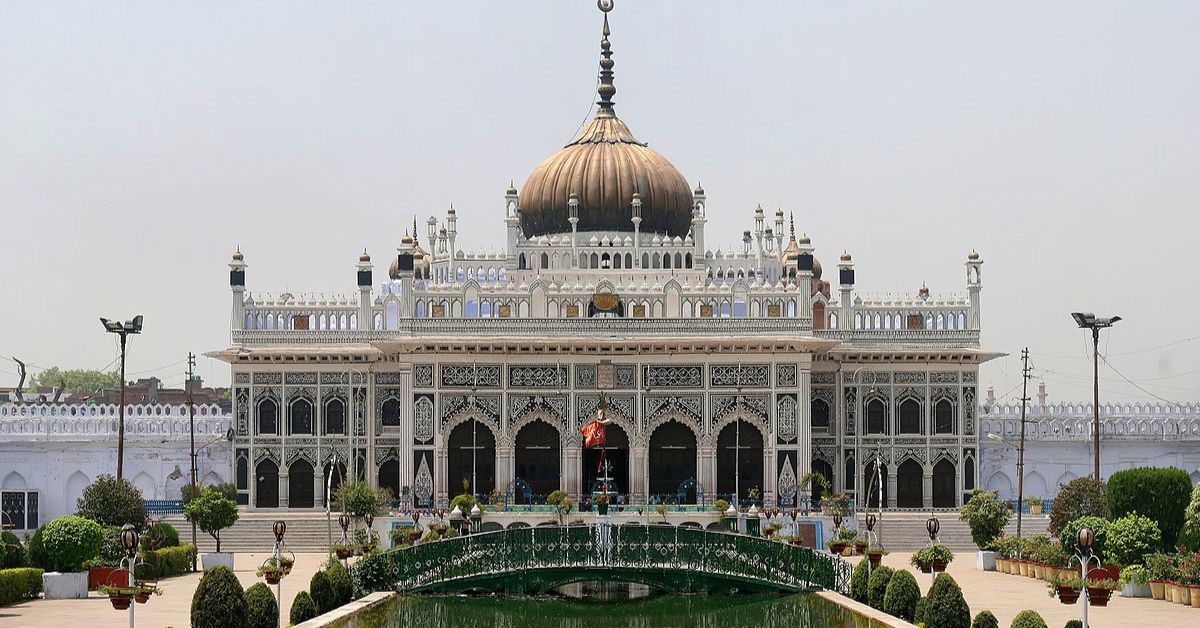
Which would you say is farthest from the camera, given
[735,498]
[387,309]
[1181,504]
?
[387,309]

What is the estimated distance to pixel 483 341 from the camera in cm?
4728

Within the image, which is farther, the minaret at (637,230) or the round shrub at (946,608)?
the minaret at (637,230)

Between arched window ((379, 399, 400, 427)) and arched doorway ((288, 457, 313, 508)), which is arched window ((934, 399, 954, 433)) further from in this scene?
arched doorway ((288, 457, 313, 508))

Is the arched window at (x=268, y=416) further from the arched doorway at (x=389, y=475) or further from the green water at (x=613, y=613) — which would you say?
the green water at (x=613, y=613)

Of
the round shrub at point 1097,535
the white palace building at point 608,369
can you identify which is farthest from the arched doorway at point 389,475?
the round shrub at point 1097,535

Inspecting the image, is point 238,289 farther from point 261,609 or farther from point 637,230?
point 261,609

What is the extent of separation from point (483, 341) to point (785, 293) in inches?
280

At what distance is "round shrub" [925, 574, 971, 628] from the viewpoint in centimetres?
2523

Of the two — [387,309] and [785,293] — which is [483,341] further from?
[785,293]

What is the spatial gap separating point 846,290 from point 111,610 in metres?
23.7

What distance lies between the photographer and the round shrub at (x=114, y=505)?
41469 millimetres

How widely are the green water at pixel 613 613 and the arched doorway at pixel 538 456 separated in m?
14.6

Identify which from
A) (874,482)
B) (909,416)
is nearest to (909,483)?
Result: (874,482)

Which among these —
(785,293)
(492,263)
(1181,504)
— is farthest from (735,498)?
(1181,504)
